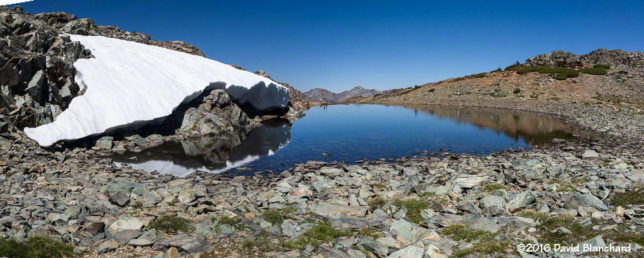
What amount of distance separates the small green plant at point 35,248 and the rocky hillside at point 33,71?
14.4m

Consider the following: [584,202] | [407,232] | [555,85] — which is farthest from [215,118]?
[555,85]

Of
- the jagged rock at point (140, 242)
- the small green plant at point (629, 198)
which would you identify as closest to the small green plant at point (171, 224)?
the jagged rock at point (140, 242)

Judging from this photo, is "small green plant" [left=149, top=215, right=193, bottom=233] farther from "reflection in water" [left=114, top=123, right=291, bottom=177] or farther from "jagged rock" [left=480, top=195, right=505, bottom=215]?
"reflection in water" [left=114, top=123, right=291, bottom=177]

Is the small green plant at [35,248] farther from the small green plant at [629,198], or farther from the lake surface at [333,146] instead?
the small green plant at [629,198]

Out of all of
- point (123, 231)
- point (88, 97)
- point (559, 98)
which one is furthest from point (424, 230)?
point (559, 98)

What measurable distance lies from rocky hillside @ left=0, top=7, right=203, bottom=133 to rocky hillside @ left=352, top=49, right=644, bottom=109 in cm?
6012

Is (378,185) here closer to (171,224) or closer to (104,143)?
(171,224)

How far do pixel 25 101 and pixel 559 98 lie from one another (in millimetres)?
66726

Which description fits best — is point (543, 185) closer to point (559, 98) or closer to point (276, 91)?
point (276, 91)

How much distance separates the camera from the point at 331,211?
1067 centimetres

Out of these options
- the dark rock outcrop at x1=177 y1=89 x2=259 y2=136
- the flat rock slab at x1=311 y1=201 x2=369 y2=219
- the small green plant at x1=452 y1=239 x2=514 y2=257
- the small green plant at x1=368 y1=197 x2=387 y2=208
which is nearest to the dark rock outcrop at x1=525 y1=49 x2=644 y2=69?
the dark rock outcrop at x1=177 y1=89 x2=259 y2=136

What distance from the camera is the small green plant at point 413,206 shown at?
9758 millimetres

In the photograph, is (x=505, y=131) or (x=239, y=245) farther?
(x=505, y=131)

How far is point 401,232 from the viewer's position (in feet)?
27.6
